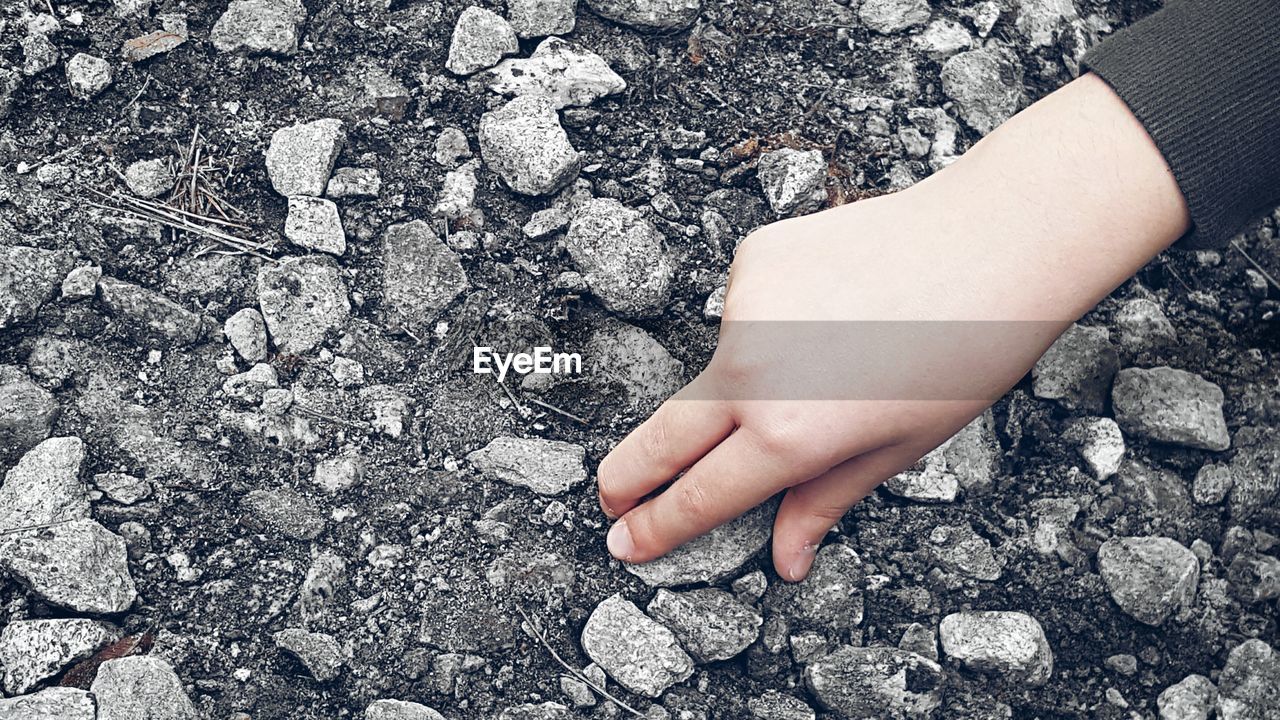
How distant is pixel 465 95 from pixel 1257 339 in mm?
1791

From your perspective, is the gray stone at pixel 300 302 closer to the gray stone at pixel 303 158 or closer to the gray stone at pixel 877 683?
the gray stone at pixel 303 158

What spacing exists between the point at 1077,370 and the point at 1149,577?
16.5 inches

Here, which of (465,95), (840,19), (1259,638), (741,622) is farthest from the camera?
(840,19)

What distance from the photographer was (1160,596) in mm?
1766

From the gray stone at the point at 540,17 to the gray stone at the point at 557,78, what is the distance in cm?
5

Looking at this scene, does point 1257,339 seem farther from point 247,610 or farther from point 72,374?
point 72,374

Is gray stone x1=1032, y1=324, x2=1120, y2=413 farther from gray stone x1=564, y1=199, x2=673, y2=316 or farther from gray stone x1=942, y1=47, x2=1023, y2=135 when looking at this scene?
gray stone x1=564, y1=199, x2=673, y2=316

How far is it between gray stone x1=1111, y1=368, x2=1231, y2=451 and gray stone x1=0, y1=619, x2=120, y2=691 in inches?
77.7

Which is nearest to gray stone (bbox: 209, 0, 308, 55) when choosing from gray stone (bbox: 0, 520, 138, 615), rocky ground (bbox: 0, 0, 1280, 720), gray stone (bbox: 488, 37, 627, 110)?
rocky ground (bbox: 0, 0, 1280, 720)

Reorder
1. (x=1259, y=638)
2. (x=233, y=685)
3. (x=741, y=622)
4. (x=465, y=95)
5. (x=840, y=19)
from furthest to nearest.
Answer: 1. (x=840, y=19)
2. (x=465, y=95)
3. (x=1259, y=638)
4. (x=741, y=622)
5. (x=233, y=685)

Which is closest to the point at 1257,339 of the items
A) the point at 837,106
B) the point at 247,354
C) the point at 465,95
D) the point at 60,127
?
the point at 837,106

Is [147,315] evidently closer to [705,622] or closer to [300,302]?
[300,302]

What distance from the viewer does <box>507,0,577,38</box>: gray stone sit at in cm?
200

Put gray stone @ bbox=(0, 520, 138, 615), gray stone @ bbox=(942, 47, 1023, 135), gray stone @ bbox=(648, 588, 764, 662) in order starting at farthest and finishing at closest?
gray stone @ bbox=(942, 47, 1023, 135)
gray stone @ bbox=(648, 588, 764, 662)
gray stone @ bbox=(0, 520, 138, 615)
